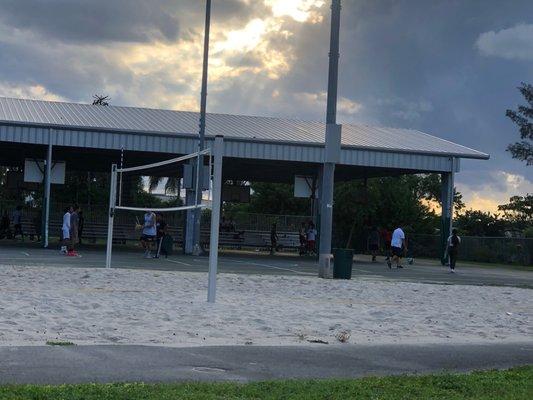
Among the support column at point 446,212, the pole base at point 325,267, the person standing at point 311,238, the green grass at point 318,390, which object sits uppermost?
the support column at point 446,212

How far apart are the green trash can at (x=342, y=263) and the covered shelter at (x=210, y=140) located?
11.5 metres

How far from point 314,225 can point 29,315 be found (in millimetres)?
32854

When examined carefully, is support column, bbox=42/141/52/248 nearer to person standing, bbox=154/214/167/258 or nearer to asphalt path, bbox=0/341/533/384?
person standing, bbox=154/214/167/258

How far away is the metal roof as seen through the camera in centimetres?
3775

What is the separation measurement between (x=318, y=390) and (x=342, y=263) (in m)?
16.7

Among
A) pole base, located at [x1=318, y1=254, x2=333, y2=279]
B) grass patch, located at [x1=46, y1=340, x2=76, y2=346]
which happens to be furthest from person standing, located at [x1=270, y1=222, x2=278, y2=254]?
grass patch, located at [x1=46, y1=340, x2=76, y2=346]

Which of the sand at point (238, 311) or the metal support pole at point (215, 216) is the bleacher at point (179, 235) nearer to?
the sand at point (238, 311)

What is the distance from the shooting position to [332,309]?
16.2 m

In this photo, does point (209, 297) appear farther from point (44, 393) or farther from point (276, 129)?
point (276, 129)

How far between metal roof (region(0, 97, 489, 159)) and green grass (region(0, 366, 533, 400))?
29.3 metres

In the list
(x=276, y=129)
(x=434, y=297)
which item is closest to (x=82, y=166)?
(x=276, y=129)

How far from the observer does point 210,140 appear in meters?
38.3

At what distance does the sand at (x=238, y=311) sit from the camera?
1182 centimetres

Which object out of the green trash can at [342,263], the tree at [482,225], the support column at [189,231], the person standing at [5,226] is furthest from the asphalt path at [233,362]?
the tree at [482,225]
